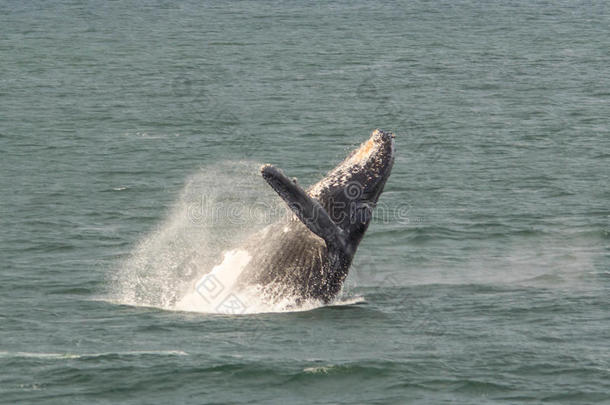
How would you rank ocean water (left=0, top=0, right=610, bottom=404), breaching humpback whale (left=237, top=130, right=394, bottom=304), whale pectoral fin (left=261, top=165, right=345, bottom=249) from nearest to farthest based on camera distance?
ocean water (left=0, top=0, right=610, bottom=404), whale pectoral fin (left=261, top=165, right=345, bottom=249), breaching humpback whale (left=237, top=130, right=394, bottom=304)

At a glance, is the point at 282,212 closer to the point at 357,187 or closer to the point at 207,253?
the point at 207,253

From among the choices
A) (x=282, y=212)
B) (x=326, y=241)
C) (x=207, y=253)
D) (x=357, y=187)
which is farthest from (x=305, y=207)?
(x=282, y=212)

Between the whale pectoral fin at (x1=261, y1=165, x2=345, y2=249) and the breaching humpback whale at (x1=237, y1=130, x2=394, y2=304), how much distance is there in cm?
10

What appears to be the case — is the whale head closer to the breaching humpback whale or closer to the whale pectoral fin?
the breaching humpback whale

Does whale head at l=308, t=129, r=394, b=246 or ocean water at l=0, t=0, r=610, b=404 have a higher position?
whale head at l=308, t=129, r=394, b=246

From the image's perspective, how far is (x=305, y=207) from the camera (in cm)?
2422

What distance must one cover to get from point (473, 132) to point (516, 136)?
6.40 feet

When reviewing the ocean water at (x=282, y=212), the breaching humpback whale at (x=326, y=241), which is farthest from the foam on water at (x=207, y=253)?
the breaching humpback whale at (x=326, y=241)

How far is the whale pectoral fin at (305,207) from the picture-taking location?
23.7 metres

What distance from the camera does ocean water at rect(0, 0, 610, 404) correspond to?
2277cm

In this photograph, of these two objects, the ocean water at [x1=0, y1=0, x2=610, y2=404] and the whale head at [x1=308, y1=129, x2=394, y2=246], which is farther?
the whale head at [x1=308, y1=129, x2=394, y2=246]

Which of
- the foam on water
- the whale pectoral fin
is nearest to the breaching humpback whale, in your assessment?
the whale pectoral fin

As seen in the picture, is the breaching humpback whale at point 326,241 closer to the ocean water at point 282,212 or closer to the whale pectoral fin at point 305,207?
the whale pectoral fin at point 305,207

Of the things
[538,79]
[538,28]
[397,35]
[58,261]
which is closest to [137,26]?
[397,35]
